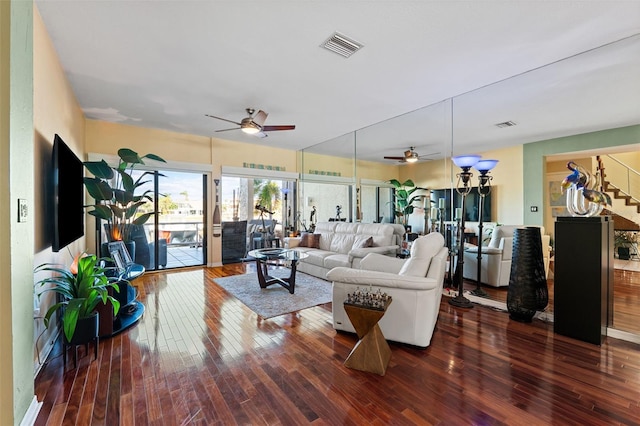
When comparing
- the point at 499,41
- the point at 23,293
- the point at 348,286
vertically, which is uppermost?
the point at 499,41

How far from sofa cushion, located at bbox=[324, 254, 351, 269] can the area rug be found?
0.31 meters

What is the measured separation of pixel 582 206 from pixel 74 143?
21.2 ft

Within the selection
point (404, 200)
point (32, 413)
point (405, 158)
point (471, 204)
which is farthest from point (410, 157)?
point (32, 413)

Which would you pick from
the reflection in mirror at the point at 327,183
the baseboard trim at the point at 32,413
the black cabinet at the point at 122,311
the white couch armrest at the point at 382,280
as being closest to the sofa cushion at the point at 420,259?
the white couch armrest at the point at 382,280

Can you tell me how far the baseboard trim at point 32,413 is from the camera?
1.58 metres

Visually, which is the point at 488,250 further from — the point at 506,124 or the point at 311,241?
the point at 311,241

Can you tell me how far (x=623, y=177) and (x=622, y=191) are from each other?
29cm

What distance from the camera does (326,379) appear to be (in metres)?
2.07

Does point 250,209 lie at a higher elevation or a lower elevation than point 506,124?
lower

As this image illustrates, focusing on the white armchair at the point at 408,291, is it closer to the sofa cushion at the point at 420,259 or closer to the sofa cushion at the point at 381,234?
the sofa cushion at the point at 420,259

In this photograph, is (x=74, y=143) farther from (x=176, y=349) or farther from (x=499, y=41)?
(x=499, y=41)

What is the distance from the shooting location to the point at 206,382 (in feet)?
6.69

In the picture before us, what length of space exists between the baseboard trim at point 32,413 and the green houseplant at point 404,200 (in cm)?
538

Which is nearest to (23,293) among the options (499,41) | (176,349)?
(176,349)
